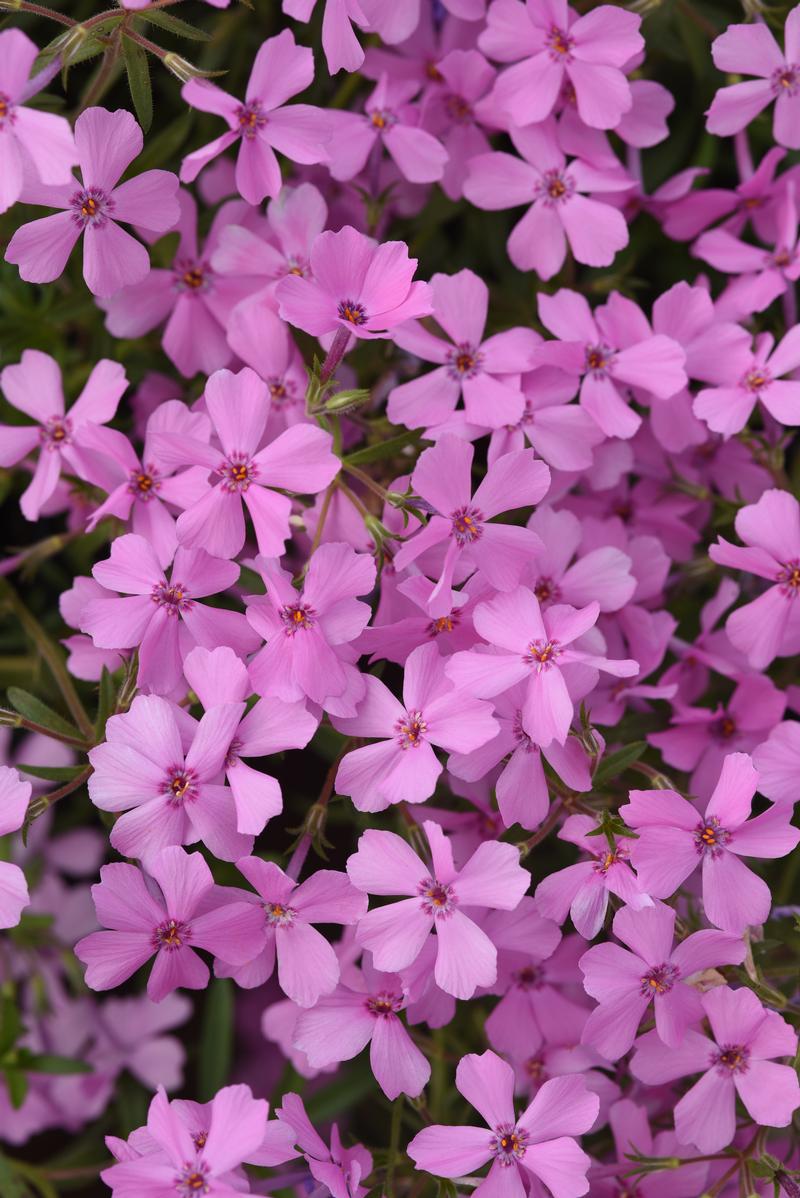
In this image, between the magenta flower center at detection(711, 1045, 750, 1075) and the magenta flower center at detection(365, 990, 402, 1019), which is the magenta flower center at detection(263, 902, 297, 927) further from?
the magenta flower center at detection(711, 1045, 750, 1075)

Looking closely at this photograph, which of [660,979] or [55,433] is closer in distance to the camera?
[660,979]

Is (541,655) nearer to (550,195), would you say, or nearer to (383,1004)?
(383,1004)

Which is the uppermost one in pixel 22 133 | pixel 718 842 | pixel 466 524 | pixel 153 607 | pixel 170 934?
pixel 22 133

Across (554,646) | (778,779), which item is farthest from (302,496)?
(778,779)

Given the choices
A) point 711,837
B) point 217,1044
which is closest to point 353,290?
point 711,837

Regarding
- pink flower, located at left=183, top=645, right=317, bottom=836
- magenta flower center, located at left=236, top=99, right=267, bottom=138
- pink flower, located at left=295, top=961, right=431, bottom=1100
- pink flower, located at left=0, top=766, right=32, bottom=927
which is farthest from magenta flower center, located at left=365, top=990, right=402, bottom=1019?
magenta flower center, located at left=236, top=99, right=267, bottom=138
